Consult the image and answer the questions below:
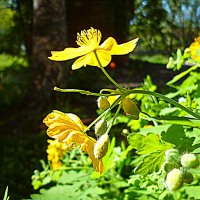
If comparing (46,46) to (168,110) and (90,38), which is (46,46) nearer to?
(168,110)

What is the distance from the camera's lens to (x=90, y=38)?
0.71 m

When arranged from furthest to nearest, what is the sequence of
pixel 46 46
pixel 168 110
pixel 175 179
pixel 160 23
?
pixel 160 23 → pixel 46 46 → pixel 168 110 → pixel 175 179

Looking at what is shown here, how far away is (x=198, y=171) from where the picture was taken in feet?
2.44

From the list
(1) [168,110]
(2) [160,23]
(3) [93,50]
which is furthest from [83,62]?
(2) [160,23]

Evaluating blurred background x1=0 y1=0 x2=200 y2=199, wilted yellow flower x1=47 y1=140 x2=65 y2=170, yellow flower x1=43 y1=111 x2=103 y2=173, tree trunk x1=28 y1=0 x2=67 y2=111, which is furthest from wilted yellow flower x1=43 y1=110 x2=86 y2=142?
tree trunk x1=28 y1=0 x2=67 y2=111

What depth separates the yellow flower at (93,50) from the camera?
2.07 ft

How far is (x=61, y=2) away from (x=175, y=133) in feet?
14.7

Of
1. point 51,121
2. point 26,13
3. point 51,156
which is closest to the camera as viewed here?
point 51,121

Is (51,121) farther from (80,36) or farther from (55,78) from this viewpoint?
(55,78)

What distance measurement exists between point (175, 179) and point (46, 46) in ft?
14.9

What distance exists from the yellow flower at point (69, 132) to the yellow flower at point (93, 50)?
3.1 inches

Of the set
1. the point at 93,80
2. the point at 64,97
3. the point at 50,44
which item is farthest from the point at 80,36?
the point at 93,80

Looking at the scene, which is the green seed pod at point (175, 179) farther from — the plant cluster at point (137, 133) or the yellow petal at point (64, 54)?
the yellow petal at point (64, 54)

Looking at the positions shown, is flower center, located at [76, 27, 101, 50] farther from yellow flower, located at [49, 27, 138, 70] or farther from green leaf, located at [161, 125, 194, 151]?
green leaf, located at [161, 125, 194, 151]
